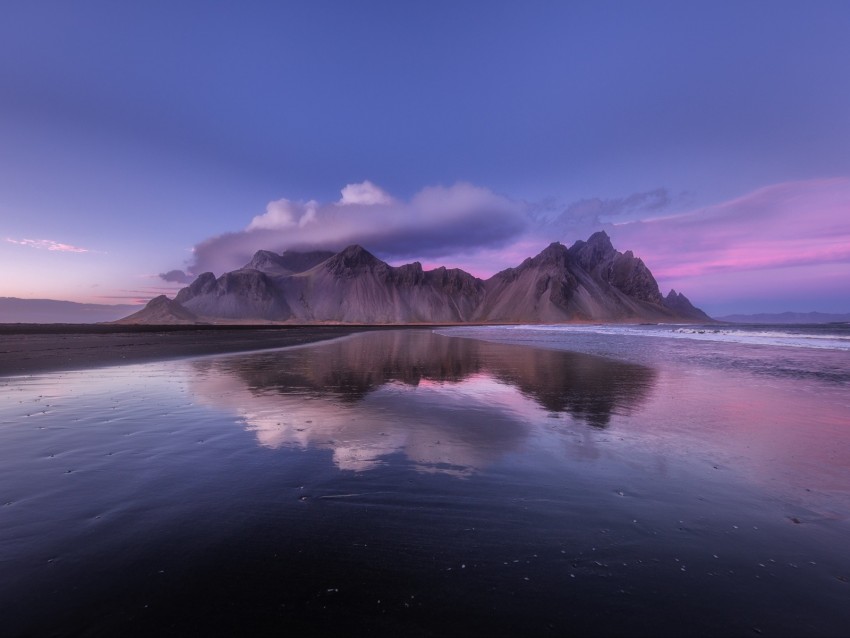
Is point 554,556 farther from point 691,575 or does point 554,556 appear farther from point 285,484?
point 285,484

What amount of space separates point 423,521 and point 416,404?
7.82 m

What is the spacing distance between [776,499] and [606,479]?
229cm

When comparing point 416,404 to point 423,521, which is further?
point 416,404

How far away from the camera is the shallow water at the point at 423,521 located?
3.46 metres

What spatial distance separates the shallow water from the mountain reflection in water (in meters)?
0.14

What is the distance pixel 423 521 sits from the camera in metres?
5.18

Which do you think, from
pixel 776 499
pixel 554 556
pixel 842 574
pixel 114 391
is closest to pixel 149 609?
pixel 554 556

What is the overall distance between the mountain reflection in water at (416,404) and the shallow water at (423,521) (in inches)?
5.4

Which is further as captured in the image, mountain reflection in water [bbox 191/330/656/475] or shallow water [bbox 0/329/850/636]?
mountain reflection in water [bbox 191/330/656/475]

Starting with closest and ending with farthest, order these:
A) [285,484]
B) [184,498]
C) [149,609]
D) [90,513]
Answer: [149,609] < [90,513] < [184,498] < [285,484]

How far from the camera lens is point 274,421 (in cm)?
1033

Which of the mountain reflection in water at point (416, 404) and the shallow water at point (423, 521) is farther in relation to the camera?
the mountain reflection in water at point (416, 404)

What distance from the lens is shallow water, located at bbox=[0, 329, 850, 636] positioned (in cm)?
346

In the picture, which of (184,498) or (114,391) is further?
(114,391)
